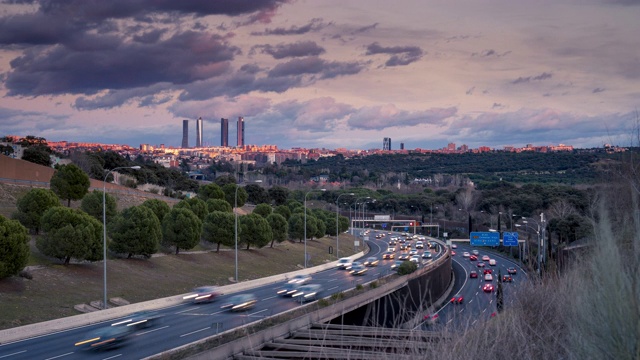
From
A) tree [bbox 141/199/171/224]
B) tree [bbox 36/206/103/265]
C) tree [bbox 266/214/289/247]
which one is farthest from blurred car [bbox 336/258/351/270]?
tree [bbox 36/206/103/265]

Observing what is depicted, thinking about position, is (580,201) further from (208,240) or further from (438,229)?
(208,240)

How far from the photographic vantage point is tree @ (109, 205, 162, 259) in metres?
50.9

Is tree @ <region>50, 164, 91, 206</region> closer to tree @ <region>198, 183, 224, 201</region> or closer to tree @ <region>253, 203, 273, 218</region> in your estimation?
tree @ <region>198, 183, 224, 201</region>

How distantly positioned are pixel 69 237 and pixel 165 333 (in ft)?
55.2

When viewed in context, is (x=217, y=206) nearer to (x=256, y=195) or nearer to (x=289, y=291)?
(x=289, y=291)

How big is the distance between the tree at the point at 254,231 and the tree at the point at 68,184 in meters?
15.8

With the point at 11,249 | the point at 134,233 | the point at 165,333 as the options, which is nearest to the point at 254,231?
the point at 134,233

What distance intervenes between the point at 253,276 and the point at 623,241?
51.2 metres

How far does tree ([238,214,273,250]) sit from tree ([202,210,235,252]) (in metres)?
3.29

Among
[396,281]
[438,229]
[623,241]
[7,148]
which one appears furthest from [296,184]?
[623,241]

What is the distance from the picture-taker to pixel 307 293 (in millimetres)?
41000

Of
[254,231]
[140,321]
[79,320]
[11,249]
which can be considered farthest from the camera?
[254,231]

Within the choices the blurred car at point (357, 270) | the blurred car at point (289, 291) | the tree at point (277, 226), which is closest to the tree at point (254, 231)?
the tree at point (277, 226)

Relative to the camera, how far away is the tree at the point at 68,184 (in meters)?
64.4
